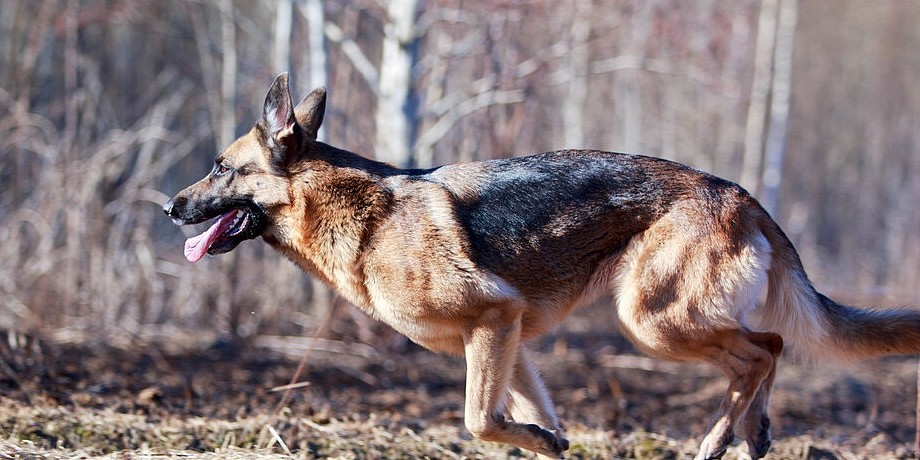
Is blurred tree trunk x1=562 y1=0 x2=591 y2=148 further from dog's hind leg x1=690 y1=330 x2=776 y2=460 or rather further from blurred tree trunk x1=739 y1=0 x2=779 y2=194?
dog's hind leg x1=690 y1=330 x2=776 y2=460

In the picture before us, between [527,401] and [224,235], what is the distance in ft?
6.20

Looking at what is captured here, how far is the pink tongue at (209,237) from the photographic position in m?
5.01

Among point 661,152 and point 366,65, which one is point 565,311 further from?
point 661,152

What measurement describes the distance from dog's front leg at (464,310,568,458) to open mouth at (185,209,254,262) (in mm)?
1345

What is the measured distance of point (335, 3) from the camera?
9844mm

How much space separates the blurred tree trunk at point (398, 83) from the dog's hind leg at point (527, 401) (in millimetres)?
4179

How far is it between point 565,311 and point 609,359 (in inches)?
215

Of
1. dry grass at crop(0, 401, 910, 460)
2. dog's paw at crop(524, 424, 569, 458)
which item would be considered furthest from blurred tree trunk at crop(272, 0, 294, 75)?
dog's paw at crop(524, 424, 569, 458)

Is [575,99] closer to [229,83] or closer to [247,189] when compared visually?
[229,83]

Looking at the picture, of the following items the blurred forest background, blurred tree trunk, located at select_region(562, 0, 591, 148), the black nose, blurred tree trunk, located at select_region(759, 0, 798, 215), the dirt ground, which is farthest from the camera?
blurred tree trunk, located at select_region(759, 0, 798, 215)

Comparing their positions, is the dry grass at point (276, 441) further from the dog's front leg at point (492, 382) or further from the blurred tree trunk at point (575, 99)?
the blurred tree trunk at point (575, 99)

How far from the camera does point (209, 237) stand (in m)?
5.06

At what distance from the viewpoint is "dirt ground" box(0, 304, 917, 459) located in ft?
18.1

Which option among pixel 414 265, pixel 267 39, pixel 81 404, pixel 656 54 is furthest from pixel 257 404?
pixel 656 54
